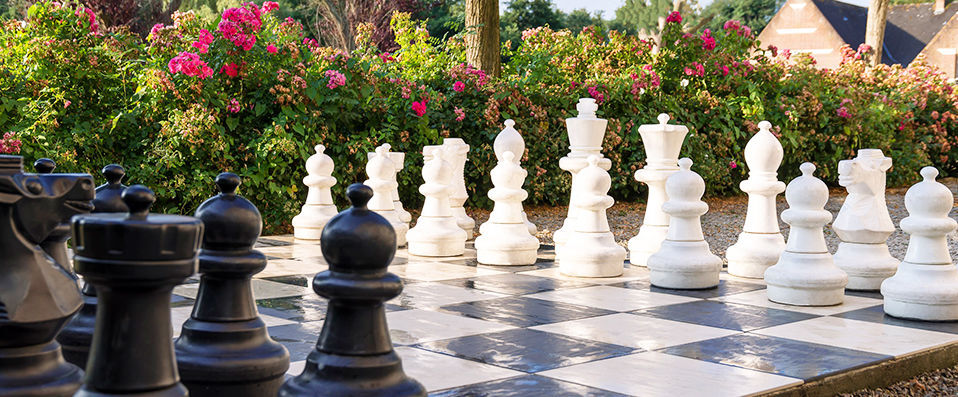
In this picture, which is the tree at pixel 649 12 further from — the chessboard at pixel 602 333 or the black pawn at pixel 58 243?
the black pawn at pixel 58 243

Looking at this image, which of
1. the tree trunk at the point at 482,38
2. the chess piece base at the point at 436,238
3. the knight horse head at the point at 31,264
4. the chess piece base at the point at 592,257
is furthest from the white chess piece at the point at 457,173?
the knight horse head at the point at 31,264

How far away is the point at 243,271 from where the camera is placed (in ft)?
5.22

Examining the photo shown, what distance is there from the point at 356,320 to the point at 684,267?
2.51 m

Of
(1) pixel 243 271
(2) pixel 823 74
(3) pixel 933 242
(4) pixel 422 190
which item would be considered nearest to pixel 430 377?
(1) pixel 243 271

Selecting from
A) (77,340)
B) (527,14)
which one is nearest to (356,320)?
(77,340)

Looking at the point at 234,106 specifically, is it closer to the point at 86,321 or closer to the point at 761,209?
the point at 761,209

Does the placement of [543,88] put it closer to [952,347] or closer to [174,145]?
[174,145]

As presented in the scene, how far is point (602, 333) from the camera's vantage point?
2.84 meters

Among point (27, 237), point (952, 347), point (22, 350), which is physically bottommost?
point (952, 347)

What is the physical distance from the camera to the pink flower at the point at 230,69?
612 cm

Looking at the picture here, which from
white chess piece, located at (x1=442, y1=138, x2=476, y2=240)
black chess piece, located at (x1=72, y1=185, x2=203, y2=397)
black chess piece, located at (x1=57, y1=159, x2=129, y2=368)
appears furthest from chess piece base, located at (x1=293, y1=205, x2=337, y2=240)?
black chess piece, located at (x1=72, y1=185, x2=203, y2=397)

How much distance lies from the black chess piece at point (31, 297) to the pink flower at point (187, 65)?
4760 mm

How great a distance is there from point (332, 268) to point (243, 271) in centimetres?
19

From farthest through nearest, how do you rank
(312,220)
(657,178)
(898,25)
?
(898,25) < (312,220) < (657,178)
